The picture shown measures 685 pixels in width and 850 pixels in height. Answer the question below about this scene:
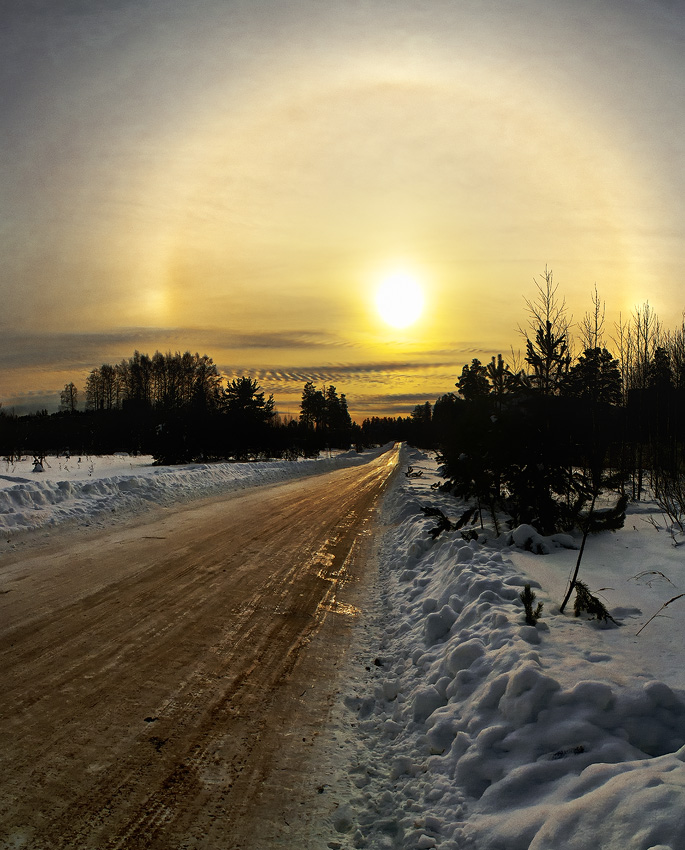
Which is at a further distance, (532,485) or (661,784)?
(532,485)

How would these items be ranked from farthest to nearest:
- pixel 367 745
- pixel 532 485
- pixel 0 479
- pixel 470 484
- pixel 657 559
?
1. pixel 0 479
2. pixel 470 484
3. pixel 532 485
4. pixel 657 559
5. pixel 367 745

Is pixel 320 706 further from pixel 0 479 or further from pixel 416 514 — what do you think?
pixel 0 479

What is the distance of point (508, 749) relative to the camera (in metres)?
3.05

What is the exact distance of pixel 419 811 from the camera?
9.57 ft

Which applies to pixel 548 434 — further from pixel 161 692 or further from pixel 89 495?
pixel 89 495

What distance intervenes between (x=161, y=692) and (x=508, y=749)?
267 cm

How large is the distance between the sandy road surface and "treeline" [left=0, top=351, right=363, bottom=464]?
25.8 m

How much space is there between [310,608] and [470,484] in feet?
15.7

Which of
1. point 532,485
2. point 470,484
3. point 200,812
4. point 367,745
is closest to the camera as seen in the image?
point 200,812

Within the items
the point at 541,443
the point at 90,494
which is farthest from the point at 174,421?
the point at 541,443

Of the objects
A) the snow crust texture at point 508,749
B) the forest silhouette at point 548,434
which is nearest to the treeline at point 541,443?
the forest silhouette at point 548,434

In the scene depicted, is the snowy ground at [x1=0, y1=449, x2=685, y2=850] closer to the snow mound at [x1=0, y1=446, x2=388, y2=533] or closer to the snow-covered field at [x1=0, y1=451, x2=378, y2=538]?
the snow-covered field at [x1=0, y1=451, x2=378, y2=538]

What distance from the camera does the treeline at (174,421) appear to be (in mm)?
35344

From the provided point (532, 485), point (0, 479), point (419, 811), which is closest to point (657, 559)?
point (532, 485)
